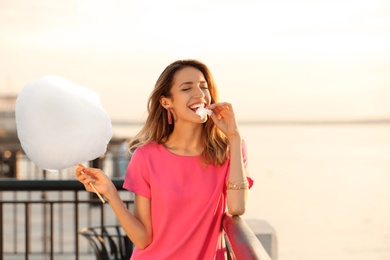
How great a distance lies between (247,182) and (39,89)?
1.10m

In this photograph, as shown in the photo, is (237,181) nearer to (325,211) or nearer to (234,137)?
(234,137)

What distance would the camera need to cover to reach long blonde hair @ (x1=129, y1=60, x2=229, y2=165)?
503 cm

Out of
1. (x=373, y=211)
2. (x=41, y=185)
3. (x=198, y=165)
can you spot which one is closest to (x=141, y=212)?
(x=198, y=165)

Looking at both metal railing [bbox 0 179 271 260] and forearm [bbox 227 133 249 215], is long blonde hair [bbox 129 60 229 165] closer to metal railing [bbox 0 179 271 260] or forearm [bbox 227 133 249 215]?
forearm [bbox 227 133 249 215]

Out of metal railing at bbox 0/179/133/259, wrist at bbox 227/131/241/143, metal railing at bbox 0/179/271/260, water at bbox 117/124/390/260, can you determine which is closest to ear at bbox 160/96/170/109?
wrist at bbox 227/131/241/143

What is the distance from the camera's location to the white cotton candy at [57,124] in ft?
14.9

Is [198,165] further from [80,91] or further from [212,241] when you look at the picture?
[80,91]

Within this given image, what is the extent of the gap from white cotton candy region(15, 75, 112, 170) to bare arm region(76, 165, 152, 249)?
196 mm

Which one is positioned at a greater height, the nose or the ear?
the nose

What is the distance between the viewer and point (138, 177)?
502 cm

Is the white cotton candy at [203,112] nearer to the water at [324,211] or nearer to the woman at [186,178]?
the woman at [186,178]

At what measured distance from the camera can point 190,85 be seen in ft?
16.3

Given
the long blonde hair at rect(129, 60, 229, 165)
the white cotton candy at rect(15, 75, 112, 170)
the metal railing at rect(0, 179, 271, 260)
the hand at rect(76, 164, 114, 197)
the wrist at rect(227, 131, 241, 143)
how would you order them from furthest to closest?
1. the long blonde hair at rect(129, 60, 229, 165)
2. the wrist at rect(227, 131, 241, 143)
3. the hand at rect(76, 164, 114, 197)
4. the white cotton candy at rect(15, 75, 112, 170)
5. the metal railing at rect(0, 179, 271, 260)

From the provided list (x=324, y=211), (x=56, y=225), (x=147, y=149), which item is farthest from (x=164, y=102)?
(x=324, y=211)
